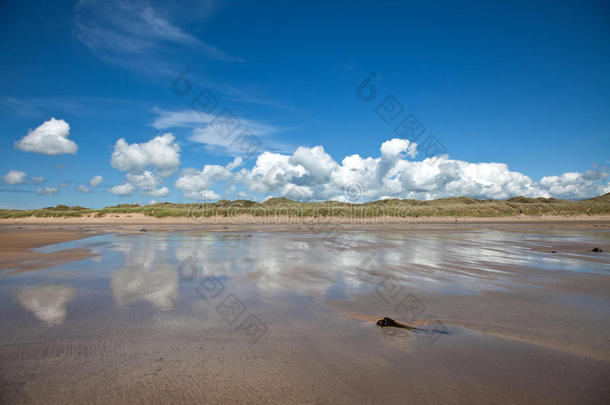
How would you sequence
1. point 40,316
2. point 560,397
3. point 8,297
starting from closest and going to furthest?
point 560,397 → point 40,316 → point 8,297

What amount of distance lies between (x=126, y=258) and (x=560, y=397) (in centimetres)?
1377

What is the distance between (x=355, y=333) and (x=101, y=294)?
606cm

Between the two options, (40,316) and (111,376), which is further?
(40,316)

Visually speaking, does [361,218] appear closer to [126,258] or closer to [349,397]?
[126,258]

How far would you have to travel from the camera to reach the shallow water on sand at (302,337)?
3.57m

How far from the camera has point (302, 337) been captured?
198 inches

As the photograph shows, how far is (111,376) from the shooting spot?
3.85 m

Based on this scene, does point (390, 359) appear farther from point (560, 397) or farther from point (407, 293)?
point (407, 293)

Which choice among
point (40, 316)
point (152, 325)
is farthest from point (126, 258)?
point (152, 325)

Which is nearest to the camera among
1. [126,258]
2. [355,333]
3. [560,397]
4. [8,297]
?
[560,397]

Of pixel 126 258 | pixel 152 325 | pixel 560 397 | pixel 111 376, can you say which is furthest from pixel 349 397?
pixel 126 258

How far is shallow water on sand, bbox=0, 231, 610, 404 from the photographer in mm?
3566

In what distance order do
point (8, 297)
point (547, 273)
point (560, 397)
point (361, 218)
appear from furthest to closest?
point (361, 218)
point (547, 273)
point (8, 297)
point (560, 397)

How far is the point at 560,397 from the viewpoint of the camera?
339cm
